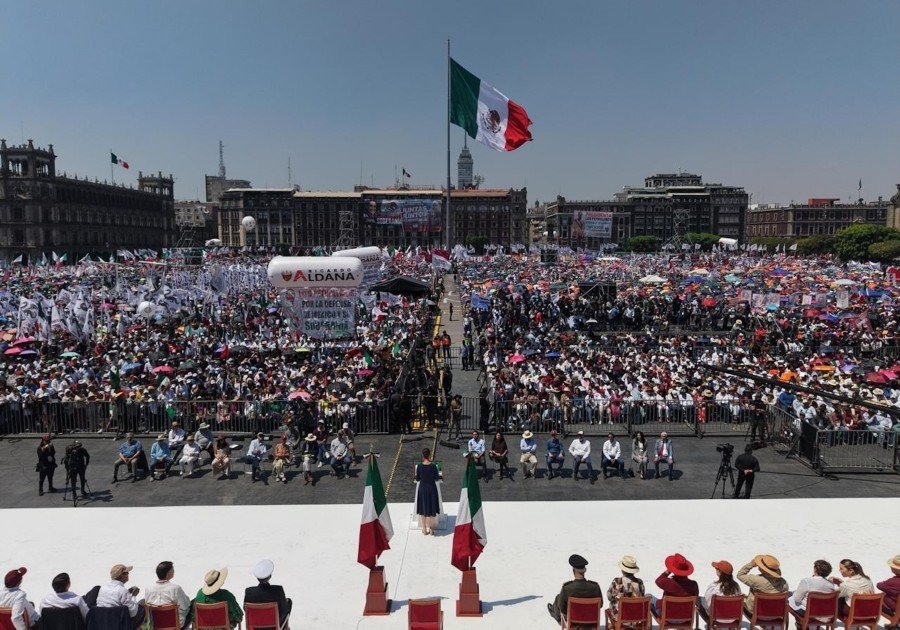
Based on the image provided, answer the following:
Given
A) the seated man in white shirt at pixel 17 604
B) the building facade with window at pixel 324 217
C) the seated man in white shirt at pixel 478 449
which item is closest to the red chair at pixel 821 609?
the seated man in white shirt at pixel 478 449

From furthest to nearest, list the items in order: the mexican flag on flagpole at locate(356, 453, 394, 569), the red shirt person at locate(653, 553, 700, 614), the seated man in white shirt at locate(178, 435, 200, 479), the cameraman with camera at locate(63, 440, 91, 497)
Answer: the seated man in white shirt at locate(178, 435, 200, 479)
the cameraman with camera at locate(63, 440, 91, 497)
the mexican flag on flagpole at locate(356, 453, 394, 569)
the red shirt person at locate(653, 553, 700, 614)

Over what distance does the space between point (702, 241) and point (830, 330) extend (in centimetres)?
9743

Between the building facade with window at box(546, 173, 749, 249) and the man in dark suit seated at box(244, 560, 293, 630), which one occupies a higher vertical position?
the building facade with window at box(546, 173, 749, 249)

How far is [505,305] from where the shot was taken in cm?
3098

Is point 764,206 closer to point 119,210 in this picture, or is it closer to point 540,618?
point 119,210

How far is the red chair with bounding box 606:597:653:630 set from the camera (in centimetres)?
600

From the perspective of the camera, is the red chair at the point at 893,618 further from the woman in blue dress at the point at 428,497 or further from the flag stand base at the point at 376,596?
the woman in blue dress at the point at 428,497

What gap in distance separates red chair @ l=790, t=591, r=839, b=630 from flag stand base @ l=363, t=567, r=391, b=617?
423 cm

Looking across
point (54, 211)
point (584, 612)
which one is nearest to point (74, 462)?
point (584, 612)

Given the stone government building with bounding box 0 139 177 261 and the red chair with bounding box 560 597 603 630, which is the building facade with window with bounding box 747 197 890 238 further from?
the red chair with bounding box 560 597 603 630

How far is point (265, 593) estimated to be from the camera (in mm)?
5992

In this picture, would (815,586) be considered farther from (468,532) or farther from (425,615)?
(425,615)

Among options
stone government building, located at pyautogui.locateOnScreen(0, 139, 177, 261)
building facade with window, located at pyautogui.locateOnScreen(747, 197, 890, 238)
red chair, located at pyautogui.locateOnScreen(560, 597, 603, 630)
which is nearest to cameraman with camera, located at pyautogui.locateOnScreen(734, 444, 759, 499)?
red chair, located at pyautogui.locateOnScreen(560, 597, 603, 630)

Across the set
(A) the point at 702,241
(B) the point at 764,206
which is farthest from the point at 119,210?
(B) the point at 764,206
